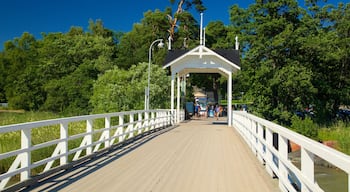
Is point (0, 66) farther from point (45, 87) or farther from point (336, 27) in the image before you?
point (336, 27)

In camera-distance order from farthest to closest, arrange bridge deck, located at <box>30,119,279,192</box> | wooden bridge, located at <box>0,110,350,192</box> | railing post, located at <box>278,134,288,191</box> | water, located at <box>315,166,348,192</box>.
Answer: water, located at <box>315,166,348,192</box>
bridge deck, located at <box>30,119,279,192</box>
railing post, located at <box>278,134,288,191</box>
wooden bridge, located at <box>0,110,350,192</box>

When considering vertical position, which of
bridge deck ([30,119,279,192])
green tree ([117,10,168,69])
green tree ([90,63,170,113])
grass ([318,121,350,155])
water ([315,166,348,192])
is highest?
green tree ([117,10,168,69])

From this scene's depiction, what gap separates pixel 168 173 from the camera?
7.68m

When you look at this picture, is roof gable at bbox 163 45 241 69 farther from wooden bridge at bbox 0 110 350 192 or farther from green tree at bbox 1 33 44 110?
green tree at bbox 1 33 44 110

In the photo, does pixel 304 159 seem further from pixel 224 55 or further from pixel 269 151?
pixel 224 55

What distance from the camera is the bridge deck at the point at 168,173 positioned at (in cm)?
646

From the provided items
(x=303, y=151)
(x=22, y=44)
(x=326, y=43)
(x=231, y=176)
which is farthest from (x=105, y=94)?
(x=22, y=44)

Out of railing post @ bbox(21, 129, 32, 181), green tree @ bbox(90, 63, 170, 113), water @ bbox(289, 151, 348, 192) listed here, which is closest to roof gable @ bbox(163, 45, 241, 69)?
water @ bbox(289, 151, 348, 192)

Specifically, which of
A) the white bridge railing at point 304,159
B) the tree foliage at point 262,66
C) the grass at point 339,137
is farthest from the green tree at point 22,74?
the white bridge railing at point 304,159

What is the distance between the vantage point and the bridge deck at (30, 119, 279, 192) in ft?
21.2

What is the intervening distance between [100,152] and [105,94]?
32292mm

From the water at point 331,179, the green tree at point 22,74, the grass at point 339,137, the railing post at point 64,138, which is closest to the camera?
the railing post at point 64,138

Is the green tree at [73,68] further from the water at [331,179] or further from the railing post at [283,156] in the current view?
the railing post at [283,156]

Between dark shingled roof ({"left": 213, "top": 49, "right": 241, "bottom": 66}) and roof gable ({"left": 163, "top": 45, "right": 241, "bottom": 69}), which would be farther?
dark shingled roof ({"left": 213, "top": 49, "right": 241, "bottom": 66})
